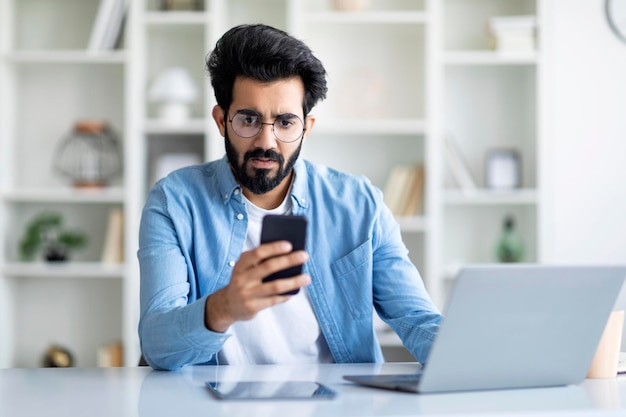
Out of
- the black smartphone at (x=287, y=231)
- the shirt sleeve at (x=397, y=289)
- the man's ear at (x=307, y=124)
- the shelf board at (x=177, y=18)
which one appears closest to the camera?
the black smartphone at (x=287, y=231)

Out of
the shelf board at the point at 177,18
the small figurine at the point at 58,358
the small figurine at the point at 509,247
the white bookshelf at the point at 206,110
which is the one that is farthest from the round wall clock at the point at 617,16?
the small figurine at the point at 58,358

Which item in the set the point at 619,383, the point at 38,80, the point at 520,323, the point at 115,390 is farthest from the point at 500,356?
the point at 38,80

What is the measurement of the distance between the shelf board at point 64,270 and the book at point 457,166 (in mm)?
1427

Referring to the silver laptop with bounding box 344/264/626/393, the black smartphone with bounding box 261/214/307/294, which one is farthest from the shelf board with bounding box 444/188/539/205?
the black smartphone with bounding box 261/214/307/294

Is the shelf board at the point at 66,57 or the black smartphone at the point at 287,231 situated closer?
the black smartphone at the point at 287,231

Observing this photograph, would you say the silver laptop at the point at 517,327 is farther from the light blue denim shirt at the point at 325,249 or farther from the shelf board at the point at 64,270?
the shelf board at the point at 64,270

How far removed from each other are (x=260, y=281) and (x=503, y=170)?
8.67 ft

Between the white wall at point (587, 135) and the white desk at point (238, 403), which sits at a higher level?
the white wall at point (587, 135)

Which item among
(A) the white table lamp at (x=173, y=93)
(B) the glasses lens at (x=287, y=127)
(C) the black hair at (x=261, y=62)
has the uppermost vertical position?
(A) the white table lamp at (x=173, y=93)

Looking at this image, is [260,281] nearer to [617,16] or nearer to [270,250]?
[270,250]

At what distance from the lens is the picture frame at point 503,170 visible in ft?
12.2

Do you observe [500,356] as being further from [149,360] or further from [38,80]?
[38,80]

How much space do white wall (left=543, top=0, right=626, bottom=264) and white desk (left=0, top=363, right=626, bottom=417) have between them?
7.74 feet

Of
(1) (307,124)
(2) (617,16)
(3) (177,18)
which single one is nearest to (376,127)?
(3) (177,18)
